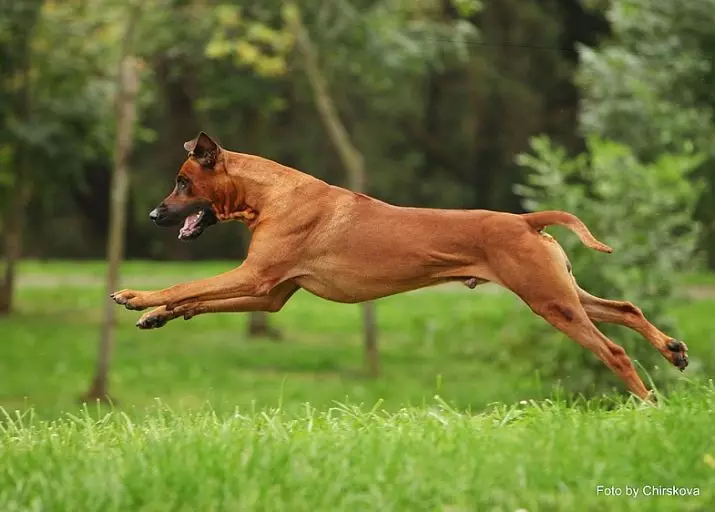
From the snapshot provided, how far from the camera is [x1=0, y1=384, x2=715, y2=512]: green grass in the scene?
5746 mm

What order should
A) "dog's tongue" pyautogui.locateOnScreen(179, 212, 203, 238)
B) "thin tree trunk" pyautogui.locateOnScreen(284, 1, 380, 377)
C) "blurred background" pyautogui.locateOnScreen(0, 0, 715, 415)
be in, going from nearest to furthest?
"dog's tongue" pyautogui.locateOnScreen(179, 212, 203, 238), "blurred background" pyautogui.locateOnScreen(0, 0, 715, 415), "thin tree trunk" pyautogui.locateOnScreen(284, 1, 380, 377)

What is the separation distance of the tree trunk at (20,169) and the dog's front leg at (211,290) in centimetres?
1687

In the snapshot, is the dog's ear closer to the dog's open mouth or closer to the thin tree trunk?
the dog's open mouth

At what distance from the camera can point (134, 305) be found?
7637 millimetres

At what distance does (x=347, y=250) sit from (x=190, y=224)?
0.99m

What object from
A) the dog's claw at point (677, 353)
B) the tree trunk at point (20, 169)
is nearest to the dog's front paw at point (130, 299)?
the dog's claw at point (677, 353)

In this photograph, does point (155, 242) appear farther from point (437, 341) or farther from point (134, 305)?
point (134, 305)

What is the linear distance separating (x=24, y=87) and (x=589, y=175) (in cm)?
1272

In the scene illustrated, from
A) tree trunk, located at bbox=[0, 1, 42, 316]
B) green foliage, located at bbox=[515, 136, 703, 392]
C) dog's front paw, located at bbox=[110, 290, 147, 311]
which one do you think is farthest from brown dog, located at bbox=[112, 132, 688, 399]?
tree trunk, located at bbox=[0, 1, 42, 316]

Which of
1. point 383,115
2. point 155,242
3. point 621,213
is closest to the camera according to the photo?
point 621,213

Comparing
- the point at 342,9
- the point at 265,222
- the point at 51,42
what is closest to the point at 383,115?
the point at 51,42

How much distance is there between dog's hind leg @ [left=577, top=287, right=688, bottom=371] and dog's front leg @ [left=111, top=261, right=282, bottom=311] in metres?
2.02

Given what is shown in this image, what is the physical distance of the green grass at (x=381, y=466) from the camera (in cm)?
575

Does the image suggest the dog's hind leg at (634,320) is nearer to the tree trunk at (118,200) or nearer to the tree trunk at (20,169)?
the tree trunk at (118,200)
